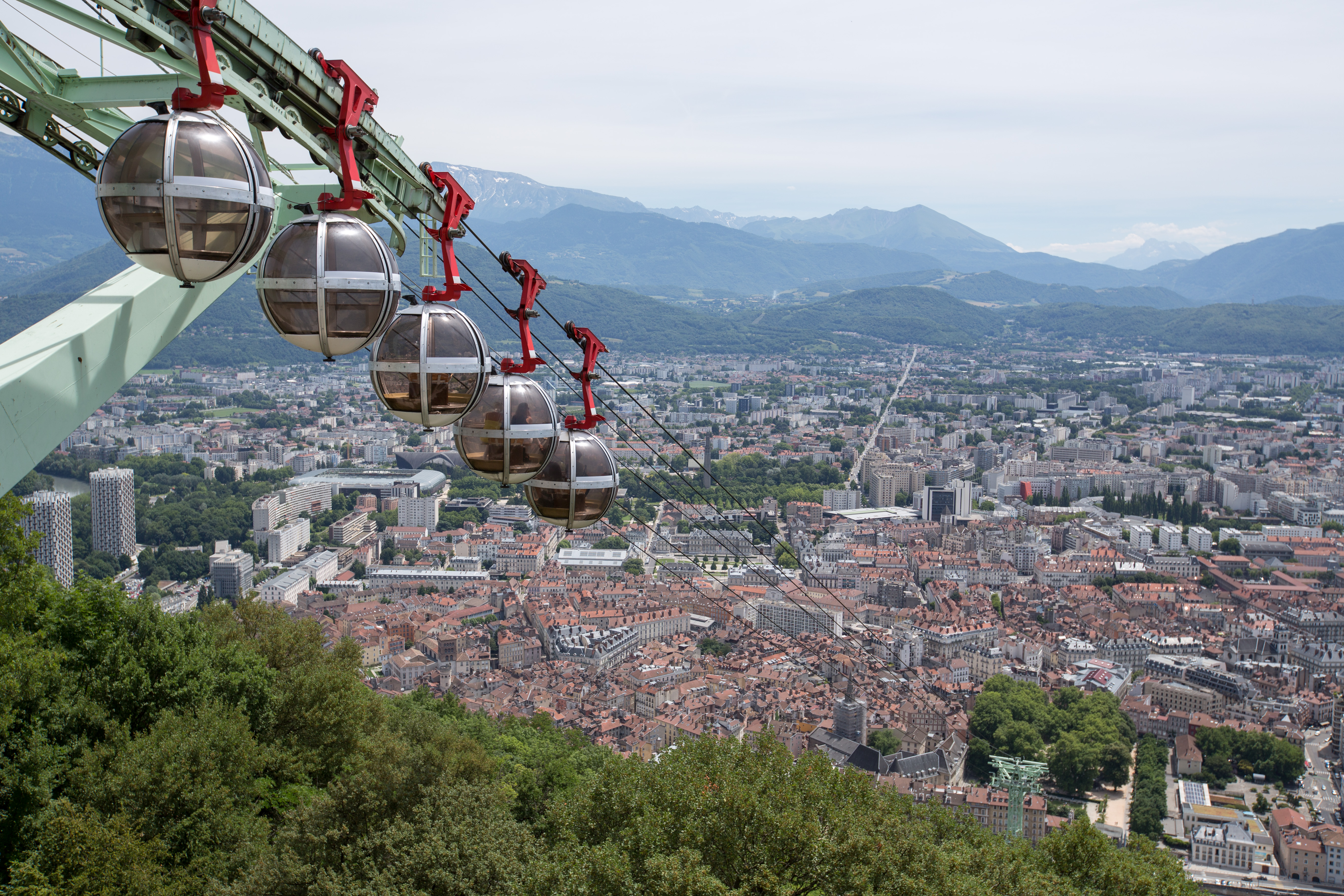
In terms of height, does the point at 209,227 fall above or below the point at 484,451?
above

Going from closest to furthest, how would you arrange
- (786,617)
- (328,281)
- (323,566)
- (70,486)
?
(328,281) < (786,617) < (323,566) < (70,486)

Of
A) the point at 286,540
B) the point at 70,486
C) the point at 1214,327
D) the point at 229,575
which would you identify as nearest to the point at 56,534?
the point at 229,575

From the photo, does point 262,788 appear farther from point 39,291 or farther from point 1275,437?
point 39,291

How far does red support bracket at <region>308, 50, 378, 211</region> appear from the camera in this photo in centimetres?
A: 166

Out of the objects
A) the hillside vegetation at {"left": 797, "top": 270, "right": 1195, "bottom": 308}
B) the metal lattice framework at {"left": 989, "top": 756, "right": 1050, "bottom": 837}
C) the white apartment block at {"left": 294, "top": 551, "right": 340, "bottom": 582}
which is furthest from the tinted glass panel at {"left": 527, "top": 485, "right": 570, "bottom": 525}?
the hillside vegetation at {"left": 797, "top": 270, "right": 1195, "bottom": 308}

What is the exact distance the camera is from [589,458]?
2.34 m

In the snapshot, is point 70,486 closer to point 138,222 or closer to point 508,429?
point 508,429

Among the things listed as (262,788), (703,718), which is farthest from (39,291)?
(262,788)

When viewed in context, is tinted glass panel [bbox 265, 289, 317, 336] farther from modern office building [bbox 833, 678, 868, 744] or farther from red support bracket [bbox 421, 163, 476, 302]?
modern office building [bbox 833, 678, 868, 744]

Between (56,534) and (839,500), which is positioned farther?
(839,500)

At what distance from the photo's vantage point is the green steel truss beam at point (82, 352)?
229 centimetres

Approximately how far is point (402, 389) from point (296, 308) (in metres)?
0.29

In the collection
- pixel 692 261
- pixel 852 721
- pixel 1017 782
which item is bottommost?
pixel 852 721

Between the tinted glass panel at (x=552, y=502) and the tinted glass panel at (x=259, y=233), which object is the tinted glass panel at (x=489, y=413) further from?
the tinted glass panel at (x=259, y=233)
